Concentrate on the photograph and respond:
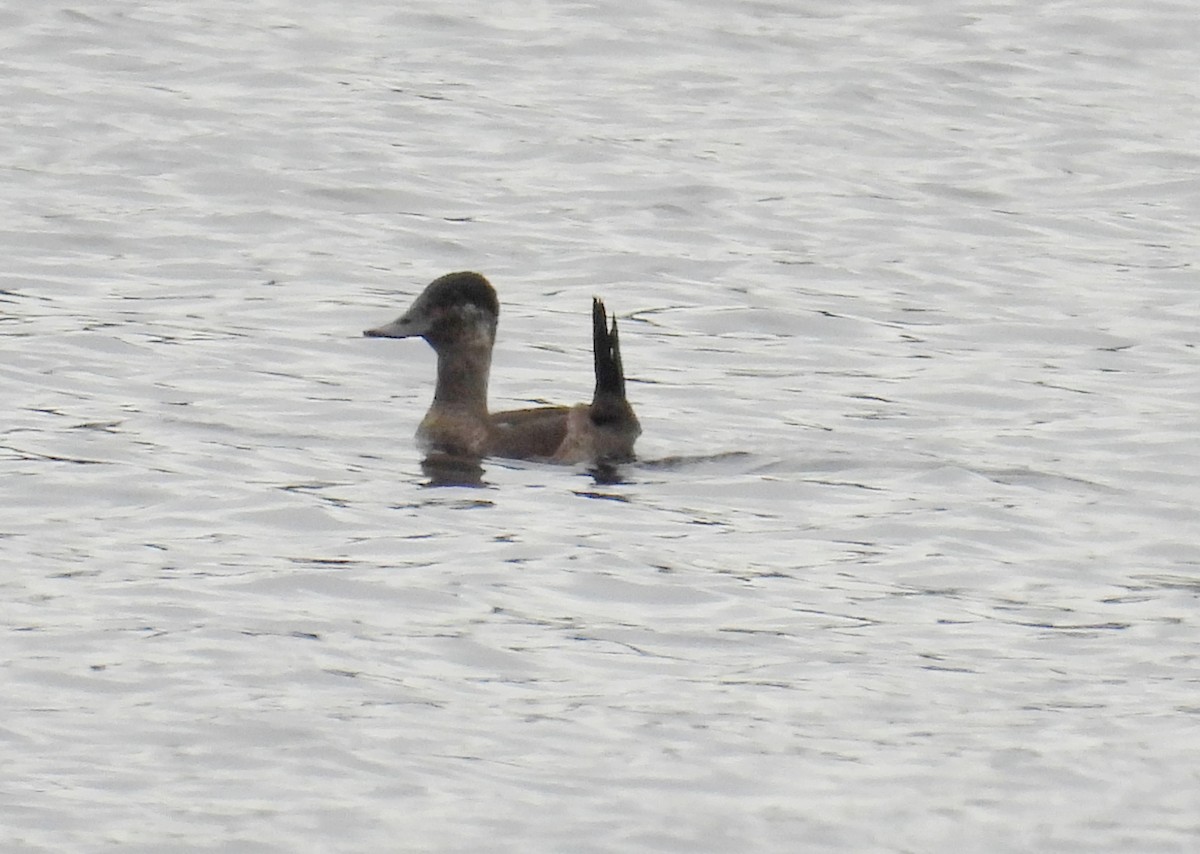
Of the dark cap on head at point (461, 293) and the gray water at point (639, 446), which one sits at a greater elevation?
the dark cap on head at point (461, 293)

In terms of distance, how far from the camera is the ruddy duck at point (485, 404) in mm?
11391

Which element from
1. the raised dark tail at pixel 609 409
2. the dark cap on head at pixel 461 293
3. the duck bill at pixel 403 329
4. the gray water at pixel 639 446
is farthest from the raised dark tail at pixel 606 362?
the duck bill at pixel 403 329

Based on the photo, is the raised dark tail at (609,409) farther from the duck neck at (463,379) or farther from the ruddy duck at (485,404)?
the duck neck at (463,379)

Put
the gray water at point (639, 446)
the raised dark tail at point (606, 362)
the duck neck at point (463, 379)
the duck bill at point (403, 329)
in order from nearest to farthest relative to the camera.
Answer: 1. the gray water at point (639, 446)
2. the raised dark tail at point (606, 362)
3. the duck neck at point (463, 379)
4. the duck bill at point (403, 329)

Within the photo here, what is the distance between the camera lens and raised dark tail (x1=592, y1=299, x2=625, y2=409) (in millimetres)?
11336

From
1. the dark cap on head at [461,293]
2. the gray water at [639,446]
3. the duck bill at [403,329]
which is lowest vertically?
the gray water at [639,446]

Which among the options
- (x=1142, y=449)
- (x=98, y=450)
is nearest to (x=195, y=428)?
(x=98, y=450)

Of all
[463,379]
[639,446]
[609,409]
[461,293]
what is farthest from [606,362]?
[461,293]

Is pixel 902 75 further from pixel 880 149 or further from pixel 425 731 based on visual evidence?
pixel 425 731

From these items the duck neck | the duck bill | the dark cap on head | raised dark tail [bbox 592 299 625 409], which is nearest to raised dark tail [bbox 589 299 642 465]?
raised dark tail [bbox 592 299 625 409]

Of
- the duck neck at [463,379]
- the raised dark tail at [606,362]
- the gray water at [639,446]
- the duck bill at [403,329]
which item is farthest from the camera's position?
the duck bill at [403,329]

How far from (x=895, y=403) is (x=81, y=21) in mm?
11682

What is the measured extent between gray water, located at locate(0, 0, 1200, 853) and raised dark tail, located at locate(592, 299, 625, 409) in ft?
1.32

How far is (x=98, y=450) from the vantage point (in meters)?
11.1
